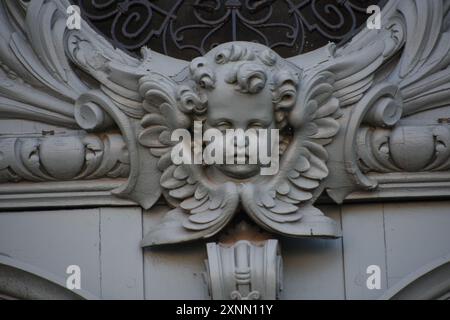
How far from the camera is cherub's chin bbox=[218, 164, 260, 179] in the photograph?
17.5 ft

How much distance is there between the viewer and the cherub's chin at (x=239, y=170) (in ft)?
17.5

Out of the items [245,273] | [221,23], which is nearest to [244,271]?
[245,273]

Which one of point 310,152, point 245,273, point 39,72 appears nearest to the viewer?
point 245,273

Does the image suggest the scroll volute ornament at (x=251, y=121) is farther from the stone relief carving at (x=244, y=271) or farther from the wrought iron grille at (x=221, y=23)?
the wrought iron grille at (x=221, y=23)

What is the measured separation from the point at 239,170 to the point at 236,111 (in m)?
0.20

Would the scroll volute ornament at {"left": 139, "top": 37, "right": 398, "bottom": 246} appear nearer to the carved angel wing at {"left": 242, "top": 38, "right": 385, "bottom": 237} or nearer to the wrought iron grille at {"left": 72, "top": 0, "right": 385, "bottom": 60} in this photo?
the carved angel wing at {"left": 242, "top": 38, "right": 385, "bottom": 237}

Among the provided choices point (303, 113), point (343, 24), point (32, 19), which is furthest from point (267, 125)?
point (32, 19)

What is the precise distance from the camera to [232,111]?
17.5 feet

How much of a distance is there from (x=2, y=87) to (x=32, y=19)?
0.26 metres

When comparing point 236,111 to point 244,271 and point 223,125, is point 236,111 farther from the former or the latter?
point 244,271

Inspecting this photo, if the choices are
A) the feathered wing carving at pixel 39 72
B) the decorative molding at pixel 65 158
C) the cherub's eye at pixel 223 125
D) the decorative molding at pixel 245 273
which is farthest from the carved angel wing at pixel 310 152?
the feathered wing carving at pixel 39 72

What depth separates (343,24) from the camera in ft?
18.7
